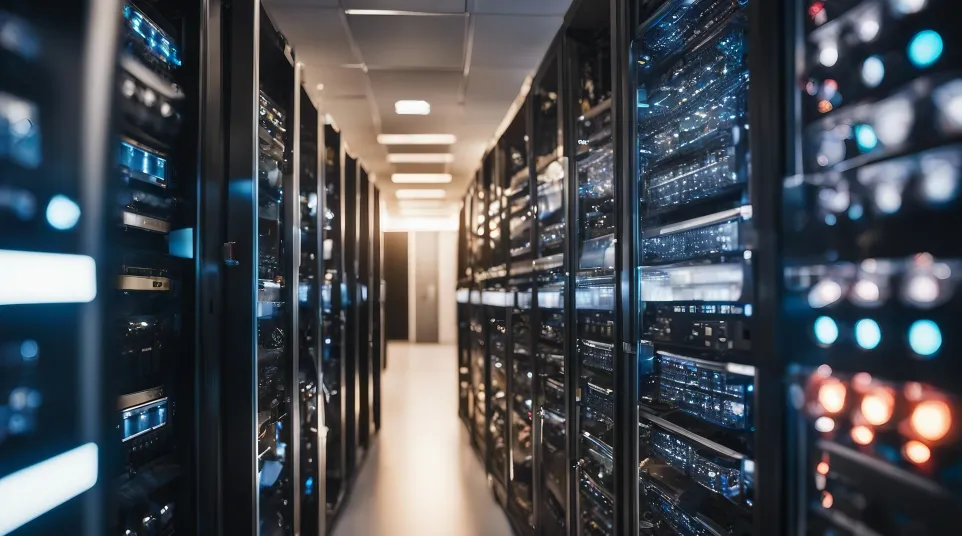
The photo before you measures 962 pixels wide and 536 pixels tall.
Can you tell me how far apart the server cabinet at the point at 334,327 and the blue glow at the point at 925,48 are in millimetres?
2974

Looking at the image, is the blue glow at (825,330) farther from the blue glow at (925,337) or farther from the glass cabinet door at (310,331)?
the glass cabinet door at (310,331)

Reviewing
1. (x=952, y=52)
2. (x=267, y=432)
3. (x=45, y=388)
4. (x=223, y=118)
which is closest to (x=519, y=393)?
(x=267, y=432)

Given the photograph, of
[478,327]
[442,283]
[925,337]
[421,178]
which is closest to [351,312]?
[478,327]

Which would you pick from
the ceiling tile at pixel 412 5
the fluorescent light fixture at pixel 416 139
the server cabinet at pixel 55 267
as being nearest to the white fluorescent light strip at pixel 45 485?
the server cabinet at pixel 55 267

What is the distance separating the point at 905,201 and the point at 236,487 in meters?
1.60

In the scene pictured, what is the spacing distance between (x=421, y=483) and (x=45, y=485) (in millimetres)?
3382

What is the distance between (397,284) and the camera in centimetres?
1480

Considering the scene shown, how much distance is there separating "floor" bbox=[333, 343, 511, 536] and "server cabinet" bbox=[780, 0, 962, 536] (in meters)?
2.61

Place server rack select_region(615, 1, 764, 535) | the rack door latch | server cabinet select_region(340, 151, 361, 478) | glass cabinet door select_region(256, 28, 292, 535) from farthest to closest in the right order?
server cabinet select_region(340, 151, 361, 478) < glass cabinet door select_region(256, 28, 292, 535) < the rack door latch < server rack select_region(615, 1, 764, 535)

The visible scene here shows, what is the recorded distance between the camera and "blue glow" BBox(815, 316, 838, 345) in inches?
32.2

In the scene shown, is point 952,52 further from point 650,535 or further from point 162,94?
point 162,94

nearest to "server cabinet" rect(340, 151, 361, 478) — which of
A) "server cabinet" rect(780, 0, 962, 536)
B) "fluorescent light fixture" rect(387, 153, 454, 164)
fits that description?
"server cabinet" rect(780, 0, 962, 536)

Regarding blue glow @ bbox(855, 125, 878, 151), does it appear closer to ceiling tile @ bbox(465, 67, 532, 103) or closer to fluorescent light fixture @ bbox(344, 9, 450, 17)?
fluorescent light fixture @ bbox(344, 9, 450, 17)

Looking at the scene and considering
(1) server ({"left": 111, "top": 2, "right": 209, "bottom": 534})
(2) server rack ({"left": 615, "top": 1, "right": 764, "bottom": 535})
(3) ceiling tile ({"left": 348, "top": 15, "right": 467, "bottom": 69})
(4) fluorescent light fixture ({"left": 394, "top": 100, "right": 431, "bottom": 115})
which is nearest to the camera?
(2) server rack ({"left": 615, "top": 1, "right": 764, "bottom": 535})
